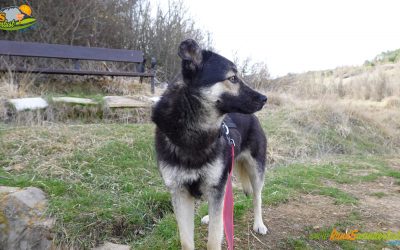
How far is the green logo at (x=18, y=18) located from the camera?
912 centimetres

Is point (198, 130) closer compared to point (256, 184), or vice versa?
point (198, 130)

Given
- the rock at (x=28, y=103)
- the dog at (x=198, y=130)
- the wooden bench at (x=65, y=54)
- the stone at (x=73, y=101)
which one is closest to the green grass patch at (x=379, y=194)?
the dog at (x=198, y=130)

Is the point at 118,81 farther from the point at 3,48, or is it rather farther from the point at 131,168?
the point at 131,168

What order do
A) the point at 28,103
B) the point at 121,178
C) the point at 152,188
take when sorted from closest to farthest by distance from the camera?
the point at 152,188, the point at 121,178, the point at 28,103

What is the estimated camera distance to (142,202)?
13.0 feet

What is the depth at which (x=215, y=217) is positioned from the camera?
261cm

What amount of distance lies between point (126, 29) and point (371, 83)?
1058cm

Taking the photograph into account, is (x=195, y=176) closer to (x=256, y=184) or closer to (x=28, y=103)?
(x=256, y=184)

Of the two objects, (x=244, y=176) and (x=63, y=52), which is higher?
(x=63, y=52)

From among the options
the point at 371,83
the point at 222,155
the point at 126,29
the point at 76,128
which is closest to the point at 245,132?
the point at 222,155

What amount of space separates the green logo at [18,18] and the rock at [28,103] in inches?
157

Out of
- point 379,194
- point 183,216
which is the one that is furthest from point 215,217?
point 379,194

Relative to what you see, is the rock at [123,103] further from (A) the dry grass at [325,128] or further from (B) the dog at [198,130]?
(B) the dog at [198,130]

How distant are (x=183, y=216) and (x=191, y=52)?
1380 mm
